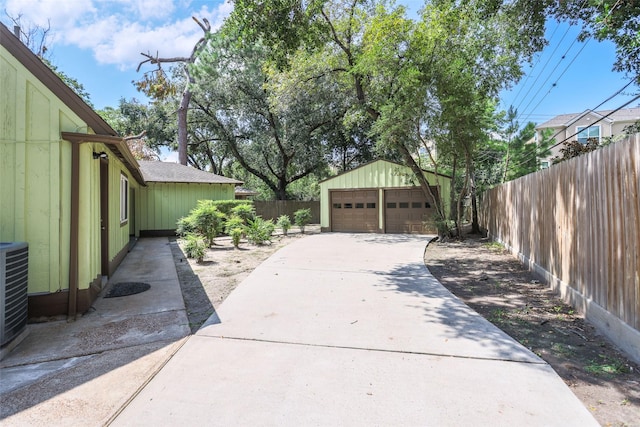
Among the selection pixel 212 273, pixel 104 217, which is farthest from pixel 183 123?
pixel 212 273

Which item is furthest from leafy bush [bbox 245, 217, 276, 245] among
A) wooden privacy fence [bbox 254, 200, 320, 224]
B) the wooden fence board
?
wooden privacy fence [bbox 254, 200, 320, 224]

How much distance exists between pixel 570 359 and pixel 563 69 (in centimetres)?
955

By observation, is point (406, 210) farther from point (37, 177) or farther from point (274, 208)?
point (37, 177)

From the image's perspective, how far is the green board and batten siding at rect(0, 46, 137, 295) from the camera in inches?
150

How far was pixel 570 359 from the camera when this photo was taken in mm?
2988

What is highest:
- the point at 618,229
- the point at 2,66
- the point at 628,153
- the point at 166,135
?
the point at 166,135

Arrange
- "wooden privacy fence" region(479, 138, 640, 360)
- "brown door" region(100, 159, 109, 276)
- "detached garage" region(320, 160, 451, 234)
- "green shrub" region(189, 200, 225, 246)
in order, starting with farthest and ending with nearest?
"detached garage" region(320, 160, 451, 234), "green shrub" region(189, 200, 225, 246), "brown door" region(100, 159, 109, 276), "wooden privacy fence" region(479, 138, 640, 360)

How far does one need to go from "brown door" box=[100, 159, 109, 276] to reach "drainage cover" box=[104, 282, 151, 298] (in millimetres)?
529

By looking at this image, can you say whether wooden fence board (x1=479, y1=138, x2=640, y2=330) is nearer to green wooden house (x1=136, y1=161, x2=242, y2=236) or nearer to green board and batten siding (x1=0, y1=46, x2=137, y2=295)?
green board and batten siding (x1=0, y1=46, x2=137, y2=295)

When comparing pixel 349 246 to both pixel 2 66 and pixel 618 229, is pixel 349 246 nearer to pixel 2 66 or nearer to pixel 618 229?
pixel 618 229

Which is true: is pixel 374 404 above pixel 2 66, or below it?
below

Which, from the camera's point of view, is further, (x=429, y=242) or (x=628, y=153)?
(x=429, y=242)

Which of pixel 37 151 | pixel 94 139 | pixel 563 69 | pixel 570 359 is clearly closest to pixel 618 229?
pixel 570 359

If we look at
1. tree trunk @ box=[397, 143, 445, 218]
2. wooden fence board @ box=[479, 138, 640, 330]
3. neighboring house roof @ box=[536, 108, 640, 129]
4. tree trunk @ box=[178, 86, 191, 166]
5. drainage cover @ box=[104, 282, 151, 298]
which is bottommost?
drainage cover @ box=[104, 282, 151, 298]
